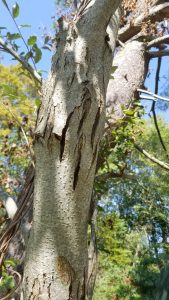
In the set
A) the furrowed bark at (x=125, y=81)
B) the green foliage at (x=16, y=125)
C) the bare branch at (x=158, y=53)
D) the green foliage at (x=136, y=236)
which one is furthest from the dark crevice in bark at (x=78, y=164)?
the green foliage at (x=136, y=236)

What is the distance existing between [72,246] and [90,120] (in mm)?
258

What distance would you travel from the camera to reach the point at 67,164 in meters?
0.80

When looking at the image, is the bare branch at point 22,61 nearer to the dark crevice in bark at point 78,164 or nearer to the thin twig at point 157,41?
the dark crevice in bark at point 78,164

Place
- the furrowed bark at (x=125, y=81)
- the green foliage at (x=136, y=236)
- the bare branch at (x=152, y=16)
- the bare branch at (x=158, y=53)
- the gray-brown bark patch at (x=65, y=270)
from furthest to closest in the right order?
the green foliage at (x=136, y=236) → the bare branch at (x=152, y=16) → the bare branch at (x=158, y=53) → the furrowed bark at (x=125, y=81) → the gray-brown bark patch at (x=65, y=270)

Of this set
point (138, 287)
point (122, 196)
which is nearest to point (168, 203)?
point (122, 196)

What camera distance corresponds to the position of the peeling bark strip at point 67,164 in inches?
30.1

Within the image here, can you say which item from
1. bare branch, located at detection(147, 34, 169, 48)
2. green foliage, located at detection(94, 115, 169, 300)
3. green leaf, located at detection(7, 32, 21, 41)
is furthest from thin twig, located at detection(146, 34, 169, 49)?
green foliage, located at detection(94, 115, 169, 300)

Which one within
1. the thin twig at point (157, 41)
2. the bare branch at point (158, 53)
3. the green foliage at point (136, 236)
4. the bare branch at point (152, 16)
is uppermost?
the bare branch at point (152, 16)

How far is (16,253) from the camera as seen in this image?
1.49 metres

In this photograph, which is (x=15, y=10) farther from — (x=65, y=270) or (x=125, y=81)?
(x=125, y=81)

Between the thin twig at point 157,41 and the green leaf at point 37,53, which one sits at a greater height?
the thin twig at point 157,41

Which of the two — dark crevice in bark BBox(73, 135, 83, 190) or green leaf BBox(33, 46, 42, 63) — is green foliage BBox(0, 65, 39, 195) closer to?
green leaf BBox(33, 46, 42, 63)

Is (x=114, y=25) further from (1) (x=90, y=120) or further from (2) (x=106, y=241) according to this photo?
(2) (x=106, y=241)

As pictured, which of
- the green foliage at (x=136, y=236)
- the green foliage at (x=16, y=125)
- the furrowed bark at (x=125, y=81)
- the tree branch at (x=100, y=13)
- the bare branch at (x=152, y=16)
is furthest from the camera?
the green foliage at (x=136, y=236)
